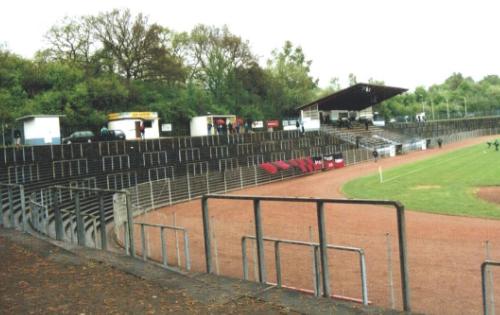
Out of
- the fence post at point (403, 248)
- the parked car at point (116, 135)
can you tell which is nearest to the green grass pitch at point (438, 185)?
the fence post at point (403, 248)

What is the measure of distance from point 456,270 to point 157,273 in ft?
28.2

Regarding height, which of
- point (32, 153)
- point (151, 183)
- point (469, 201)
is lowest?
point (469, 201)

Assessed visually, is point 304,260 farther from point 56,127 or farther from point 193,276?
point 56,127

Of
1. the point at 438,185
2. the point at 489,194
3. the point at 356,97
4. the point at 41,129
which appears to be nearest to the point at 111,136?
the point at 41,129

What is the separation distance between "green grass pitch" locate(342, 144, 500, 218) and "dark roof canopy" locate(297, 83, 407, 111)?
869 inches

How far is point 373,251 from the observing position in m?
12.2

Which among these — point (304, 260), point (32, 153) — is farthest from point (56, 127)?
point (304, 260)

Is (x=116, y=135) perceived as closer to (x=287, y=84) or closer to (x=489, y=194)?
(x=489, y=194)

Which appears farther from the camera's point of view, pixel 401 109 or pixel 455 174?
pixel 401 109

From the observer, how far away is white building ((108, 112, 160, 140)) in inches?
1811

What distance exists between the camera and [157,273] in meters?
7.15

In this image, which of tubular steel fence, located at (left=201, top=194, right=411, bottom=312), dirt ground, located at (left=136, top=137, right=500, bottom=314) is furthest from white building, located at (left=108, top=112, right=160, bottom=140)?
tubular steel fence, located at (left=201, top=194, right=411, bottom=312)

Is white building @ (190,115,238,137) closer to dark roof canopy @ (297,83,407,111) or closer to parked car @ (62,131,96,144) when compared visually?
dark roof canopy @ (297,83,407,111)

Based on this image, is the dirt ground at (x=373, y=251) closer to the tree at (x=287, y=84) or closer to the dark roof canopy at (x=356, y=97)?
the dark roof canopy at (x=356, y=97)
